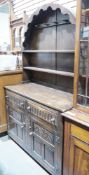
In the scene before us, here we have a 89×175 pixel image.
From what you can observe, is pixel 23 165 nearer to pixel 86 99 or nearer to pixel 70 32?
pixel 86 99

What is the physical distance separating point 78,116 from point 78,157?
384mm

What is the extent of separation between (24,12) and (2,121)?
1858mm

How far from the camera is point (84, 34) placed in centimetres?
143

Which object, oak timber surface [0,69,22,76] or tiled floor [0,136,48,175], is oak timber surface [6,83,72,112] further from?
tiled floor [0,136,48,175]

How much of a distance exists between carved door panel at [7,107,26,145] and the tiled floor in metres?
0.15

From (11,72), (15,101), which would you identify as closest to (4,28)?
(11,72)

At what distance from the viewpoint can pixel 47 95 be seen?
7.00ft

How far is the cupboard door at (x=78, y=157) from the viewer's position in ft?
4.77

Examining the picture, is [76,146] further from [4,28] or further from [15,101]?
[4,28]

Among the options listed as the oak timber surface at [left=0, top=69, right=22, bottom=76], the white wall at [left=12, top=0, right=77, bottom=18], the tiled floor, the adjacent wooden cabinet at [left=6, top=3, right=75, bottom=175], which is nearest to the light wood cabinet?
the oak timber surface at [left=0, top=69, right=22, bottom=76]

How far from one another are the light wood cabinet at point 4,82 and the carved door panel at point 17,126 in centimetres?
13

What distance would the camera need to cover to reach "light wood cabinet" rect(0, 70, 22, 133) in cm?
264

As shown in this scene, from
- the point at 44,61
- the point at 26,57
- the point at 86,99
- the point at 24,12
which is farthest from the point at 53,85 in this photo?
the point at 24,12

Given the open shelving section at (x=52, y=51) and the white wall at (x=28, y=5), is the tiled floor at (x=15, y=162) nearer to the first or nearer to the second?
the open shelving section at (x=52, y=51)
